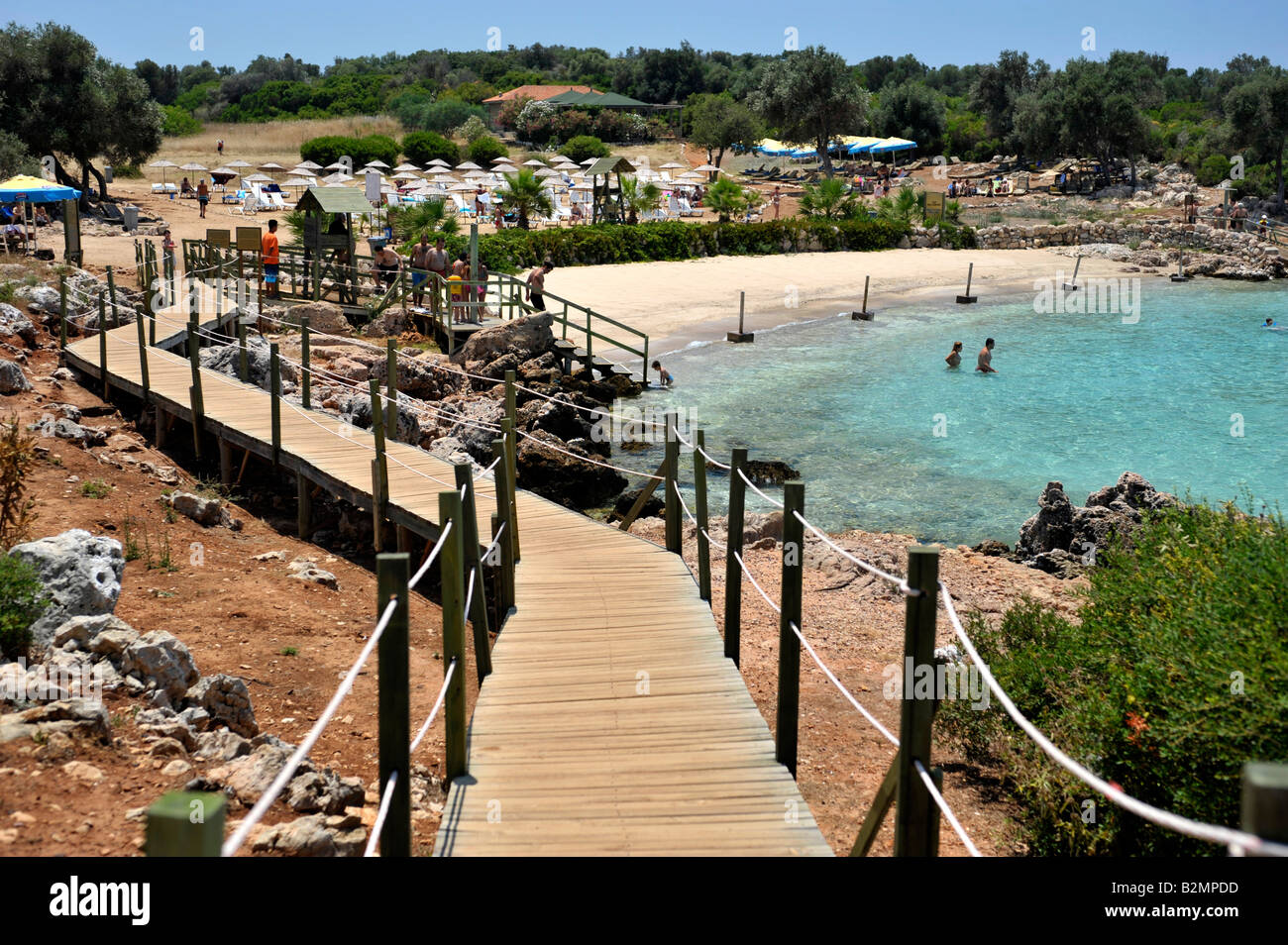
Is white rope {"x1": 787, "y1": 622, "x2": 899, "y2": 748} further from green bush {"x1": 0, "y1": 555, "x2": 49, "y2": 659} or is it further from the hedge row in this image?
the hedge row

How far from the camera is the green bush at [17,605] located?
6438 millimetres

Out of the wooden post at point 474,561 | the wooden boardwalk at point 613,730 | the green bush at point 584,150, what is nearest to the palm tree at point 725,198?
the green bush at point 584,150

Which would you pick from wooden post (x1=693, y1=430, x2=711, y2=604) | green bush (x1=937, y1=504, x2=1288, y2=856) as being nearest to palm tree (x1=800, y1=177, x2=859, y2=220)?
wooden post (x1=693, y1=430, x2=711, y2=604)

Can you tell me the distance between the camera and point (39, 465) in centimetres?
1274

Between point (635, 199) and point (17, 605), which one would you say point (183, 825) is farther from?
point (635, 199)

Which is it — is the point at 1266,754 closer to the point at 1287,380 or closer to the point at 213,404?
the point at 213,404

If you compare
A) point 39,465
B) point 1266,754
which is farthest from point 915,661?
point 39,465

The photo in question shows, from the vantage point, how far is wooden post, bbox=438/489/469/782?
5.34 m

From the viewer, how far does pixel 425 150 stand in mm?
63719

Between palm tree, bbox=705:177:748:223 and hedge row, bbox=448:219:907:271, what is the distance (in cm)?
121

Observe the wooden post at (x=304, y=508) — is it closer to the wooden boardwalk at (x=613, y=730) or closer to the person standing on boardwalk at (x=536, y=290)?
the wooden boardwalk at (x=613, y=730)

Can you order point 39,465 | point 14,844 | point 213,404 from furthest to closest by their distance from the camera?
point 213,404, point 39,465, point 14,844
